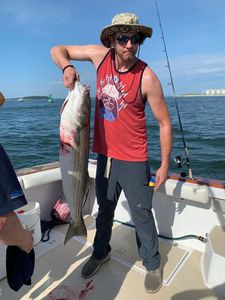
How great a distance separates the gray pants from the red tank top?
108 millimetres

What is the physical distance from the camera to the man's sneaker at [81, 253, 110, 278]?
302 cm

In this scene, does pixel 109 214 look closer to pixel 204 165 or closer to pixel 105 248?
pixel 105 248

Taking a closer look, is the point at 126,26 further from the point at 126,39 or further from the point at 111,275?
the point at 111,275

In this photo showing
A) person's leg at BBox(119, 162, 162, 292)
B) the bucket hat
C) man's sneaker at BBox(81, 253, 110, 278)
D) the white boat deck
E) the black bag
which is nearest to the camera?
the black bag

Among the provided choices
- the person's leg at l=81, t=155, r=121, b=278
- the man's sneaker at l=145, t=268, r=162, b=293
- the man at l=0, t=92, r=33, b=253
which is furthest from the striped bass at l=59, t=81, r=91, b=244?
the man at l=0, t=92, r=33, b=253

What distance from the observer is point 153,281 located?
9.36 feet

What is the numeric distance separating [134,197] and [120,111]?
2.74ft

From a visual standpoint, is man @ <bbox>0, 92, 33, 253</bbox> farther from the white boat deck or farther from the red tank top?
the white boat deck

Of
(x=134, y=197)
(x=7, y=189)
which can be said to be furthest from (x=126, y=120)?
(x=7, y=189)

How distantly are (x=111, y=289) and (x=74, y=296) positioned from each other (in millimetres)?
378

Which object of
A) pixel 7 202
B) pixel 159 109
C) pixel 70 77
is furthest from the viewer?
pixel 159 109

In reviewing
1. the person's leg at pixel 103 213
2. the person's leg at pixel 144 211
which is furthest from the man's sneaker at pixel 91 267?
the person's leg at pixel 144 211

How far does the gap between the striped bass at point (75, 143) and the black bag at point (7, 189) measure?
1.08m

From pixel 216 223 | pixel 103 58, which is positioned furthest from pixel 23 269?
pixel 216 223
